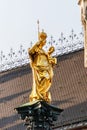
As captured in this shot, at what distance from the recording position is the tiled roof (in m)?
37.6

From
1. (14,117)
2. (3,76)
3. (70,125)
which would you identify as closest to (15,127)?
(14,117)

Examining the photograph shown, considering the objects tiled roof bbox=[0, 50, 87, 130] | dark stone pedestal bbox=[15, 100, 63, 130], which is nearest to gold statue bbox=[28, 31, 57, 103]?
dark stone pedestal bbox=[15, 100, 63, 130]

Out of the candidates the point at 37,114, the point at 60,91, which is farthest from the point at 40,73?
the point at 60,91

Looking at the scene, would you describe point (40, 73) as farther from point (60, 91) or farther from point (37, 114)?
point (60, 91)

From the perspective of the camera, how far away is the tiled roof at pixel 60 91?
3762 centimetres

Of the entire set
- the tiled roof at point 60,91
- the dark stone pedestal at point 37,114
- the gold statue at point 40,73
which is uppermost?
the gold statue at point 40,73

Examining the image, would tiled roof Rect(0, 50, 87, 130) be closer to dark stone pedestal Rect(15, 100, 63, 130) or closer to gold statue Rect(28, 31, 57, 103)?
gold statue Rect(28, 31, 57, 103)

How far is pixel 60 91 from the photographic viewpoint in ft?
130

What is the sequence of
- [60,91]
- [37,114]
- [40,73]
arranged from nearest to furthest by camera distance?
[37,114]
[40,73]
[60,91]

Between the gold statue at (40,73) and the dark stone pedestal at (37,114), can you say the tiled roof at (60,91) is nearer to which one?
the gold statue at (40,73)

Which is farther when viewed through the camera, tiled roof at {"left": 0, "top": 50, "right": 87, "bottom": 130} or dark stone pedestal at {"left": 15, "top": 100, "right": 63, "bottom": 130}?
tiled roof at {"left": 0, "top": 50, "right": 87, "bottom": 130}

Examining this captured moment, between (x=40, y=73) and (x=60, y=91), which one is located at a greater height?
(x=40, y=73)

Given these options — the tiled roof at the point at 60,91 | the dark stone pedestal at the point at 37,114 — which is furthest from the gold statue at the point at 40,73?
the tiled roof at the point at 60,91

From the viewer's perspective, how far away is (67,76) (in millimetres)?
41188
